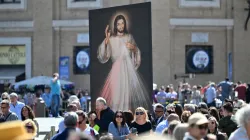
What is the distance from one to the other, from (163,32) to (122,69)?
21.6 meters

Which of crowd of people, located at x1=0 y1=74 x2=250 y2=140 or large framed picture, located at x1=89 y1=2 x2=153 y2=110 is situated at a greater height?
large framed picture, located at x1=89 y1=2 x2=153 y2=110

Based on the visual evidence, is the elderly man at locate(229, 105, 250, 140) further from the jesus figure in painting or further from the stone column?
the stone column

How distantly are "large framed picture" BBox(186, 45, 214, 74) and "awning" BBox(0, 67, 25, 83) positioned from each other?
9.55m

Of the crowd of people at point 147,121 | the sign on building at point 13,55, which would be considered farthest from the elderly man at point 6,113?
the sign on building at point 13,55

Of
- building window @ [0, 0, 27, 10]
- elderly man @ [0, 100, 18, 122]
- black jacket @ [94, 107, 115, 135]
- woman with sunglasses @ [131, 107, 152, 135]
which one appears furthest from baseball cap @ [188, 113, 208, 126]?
building window @ [0, 0, 27, 10]

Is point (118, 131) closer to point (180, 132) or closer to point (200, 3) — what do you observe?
point (180, 132)

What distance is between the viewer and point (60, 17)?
39500 mm

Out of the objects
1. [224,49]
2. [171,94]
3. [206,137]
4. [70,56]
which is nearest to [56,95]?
[171,94]

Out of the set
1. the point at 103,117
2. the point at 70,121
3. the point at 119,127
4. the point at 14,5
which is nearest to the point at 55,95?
the point at 14,5

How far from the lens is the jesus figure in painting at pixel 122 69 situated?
1628 centimetres

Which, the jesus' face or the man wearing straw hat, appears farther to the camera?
the man wearing straw hat

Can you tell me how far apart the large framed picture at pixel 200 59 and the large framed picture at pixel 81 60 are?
5.61 metres

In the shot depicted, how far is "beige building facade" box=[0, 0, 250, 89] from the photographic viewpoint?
38219mm

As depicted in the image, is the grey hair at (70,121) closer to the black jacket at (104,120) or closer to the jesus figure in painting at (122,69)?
the black jacket at (104,120)
